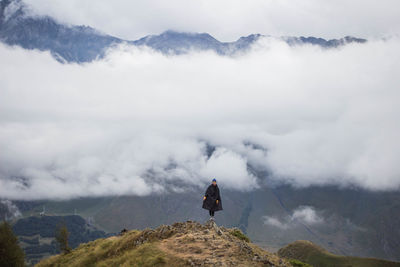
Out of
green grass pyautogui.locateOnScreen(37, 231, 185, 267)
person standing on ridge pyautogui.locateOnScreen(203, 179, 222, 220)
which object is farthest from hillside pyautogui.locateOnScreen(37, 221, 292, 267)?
person standing on ridge pyautogui.locateOnScreen(203, 179, 222, 220)

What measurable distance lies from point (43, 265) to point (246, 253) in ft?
110

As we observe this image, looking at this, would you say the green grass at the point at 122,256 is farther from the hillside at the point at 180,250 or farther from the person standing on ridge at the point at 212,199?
the person standing on ridge at the point at 212,199

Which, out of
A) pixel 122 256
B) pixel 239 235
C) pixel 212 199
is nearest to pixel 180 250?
pixel 122 256

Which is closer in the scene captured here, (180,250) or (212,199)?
(180,250)

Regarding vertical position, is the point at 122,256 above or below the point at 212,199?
below

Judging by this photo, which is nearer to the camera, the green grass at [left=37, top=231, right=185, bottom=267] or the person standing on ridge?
the green grass at [left=37, top=231, right=185, bottom=267]

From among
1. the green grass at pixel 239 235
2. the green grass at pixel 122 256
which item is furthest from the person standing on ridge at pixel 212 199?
the green grass at pixel 122 256

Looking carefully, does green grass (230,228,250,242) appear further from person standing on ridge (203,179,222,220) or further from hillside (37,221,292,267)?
hillside (37,221,292,267)

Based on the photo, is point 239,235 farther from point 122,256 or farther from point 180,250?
point 122,256

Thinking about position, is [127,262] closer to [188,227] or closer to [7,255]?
[188,227]

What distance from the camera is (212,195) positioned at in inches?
1971

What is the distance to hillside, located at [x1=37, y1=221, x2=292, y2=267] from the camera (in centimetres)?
3812

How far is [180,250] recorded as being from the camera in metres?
40.7

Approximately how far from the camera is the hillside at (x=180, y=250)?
38125 millimetres
